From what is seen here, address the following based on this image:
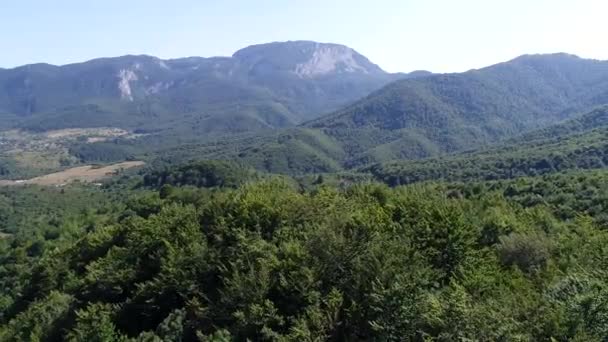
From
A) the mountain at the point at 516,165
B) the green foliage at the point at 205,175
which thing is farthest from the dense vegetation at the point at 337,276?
the mountain at the point at 516,165

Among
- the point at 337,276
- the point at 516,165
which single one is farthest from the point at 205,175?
the point at 337,276

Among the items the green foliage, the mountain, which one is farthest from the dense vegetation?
the mountain

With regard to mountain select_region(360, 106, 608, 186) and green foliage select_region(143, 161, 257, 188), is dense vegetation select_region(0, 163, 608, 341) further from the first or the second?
mountain select_region(360, 106, 608, 186)

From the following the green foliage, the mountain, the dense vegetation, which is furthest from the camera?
the green foliage

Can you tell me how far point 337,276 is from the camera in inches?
1410

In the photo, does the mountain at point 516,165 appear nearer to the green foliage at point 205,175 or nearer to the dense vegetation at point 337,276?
the green foliage at point 205,175

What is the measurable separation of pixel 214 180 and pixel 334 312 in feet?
418

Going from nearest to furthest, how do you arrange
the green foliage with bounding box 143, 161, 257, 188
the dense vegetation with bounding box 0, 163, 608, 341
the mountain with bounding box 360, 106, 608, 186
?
the dense vegetation with bounding box 0, 163, 608, 341 → the mountain with bounding box 360, 106, 608, 186 → the green foliage with bounding box 143, 161, 257, 188

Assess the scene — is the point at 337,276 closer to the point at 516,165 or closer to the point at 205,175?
the point at 205,175

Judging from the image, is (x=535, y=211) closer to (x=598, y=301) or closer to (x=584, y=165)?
(x=598, y=301)

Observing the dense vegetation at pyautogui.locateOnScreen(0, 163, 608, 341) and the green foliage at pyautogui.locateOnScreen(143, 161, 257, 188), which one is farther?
the green foliage at pyautogui.locateOnScreen(143, 161, 257, 188)

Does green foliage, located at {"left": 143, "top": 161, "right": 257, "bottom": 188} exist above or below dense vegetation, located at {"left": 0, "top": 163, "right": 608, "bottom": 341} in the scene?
below

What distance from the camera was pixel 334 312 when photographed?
32.3m

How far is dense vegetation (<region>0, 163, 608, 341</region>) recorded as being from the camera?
28.8m
